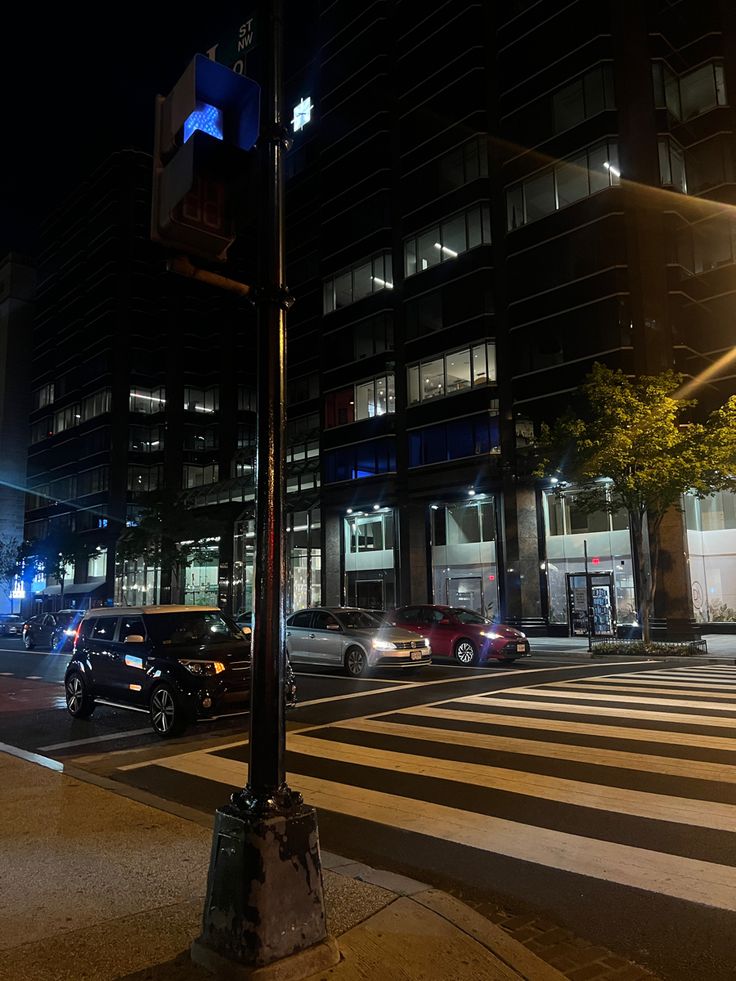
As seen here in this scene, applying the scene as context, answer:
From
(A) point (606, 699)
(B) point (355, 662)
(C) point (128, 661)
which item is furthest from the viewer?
(B) point (355, 662)

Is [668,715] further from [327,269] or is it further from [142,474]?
[142,474]

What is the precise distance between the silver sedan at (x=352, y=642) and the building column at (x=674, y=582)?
1318 centimetres

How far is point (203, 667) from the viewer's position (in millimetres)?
10281

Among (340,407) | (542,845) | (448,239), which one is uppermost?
(448,239)

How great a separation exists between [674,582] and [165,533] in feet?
103

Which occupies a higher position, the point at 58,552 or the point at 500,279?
the point at 500,279

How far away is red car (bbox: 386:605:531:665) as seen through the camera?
19109mm

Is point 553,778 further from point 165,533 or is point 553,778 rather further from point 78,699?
point 165,533

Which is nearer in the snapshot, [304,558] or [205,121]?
[205,121]

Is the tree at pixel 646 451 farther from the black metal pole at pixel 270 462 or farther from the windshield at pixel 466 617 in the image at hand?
the black metal pole at pixel 270 462

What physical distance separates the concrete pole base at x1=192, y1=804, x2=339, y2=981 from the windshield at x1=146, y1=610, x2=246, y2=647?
7.78 meters

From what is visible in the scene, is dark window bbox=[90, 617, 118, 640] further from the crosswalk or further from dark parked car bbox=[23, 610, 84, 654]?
dark parked car bbox=[23, 610, 84, 654]

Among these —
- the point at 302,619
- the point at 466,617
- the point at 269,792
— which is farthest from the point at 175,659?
the point at 466,617

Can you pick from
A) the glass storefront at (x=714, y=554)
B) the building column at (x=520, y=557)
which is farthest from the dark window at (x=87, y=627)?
the glass storefront at (x=714, y=554)
